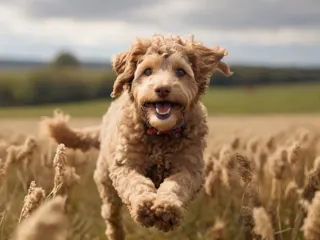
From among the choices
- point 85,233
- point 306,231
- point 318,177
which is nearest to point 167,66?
point 318,177

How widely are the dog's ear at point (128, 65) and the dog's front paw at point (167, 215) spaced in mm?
1446

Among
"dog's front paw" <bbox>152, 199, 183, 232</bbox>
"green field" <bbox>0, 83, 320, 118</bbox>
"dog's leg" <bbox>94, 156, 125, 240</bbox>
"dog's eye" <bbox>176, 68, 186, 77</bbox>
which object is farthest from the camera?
"green field" <bbox>0, 83, 320, 118</bbox>

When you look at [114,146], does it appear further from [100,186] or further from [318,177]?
[318,177]

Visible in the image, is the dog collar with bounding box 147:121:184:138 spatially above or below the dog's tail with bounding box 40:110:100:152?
above

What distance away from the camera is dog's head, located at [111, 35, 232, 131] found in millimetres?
4305

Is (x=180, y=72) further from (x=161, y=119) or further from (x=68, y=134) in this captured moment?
(x=68, y=134)

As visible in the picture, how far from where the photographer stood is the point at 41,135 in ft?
23.2

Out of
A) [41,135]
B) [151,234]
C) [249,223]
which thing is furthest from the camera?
[41,135]

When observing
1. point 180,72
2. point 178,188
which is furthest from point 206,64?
point 178,188

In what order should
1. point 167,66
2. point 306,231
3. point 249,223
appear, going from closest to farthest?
point 306,231, point 249,223, point 167,66

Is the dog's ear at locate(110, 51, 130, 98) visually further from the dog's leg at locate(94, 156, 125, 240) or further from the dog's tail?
the dog's tail

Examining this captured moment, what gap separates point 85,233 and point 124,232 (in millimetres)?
573

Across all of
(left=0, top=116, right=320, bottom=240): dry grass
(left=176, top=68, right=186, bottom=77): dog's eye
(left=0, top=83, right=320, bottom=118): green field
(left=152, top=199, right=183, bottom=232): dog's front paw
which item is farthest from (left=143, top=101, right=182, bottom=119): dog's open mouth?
(left=0, top=83, right=320, bottom=118): green field

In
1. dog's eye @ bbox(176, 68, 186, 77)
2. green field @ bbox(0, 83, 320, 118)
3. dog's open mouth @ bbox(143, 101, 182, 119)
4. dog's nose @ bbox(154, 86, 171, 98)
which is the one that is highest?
dog's eye @ bbox(176, 68, 186, 77)
